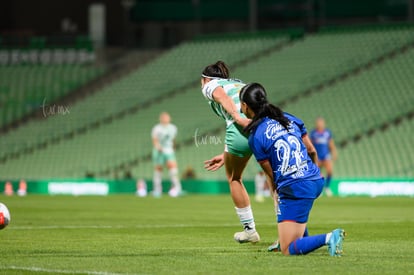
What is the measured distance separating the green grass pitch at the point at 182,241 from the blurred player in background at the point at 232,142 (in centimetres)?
36

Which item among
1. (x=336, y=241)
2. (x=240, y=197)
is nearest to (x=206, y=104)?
(x=240, y=197)

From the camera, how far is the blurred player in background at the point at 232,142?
12.9 metres

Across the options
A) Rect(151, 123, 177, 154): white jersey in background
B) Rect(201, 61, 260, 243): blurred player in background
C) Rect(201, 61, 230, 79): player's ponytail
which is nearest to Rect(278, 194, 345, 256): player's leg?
Rect(201, 61, 260, 243): blurred player in background

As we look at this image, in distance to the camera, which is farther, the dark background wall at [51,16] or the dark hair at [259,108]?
the dark background wall at [51,16]

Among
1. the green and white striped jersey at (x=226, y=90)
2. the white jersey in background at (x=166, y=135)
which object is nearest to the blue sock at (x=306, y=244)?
the green and white striped jersey at (x=226, y=90)

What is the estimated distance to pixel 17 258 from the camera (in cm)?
1112

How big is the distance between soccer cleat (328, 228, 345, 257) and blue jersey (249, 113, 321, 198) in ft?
2.17

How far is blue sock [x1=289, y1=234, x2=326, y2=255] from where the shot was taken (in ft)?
34.9

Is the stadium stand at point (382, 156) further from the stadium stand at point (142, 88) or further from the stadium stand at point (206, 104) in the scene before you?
the stadium stand at point (142, 88)

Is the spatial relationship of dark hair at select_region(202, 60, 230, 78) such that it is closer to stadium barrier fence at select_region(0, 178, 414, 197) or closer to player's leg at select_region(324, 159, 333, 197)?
player's leg at select_region(324, 159, 333, 197)

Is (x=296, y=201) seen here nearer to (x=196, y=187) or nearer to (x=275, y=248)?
(x=275, y=248)

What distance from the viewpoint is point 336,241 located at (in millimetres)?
10562

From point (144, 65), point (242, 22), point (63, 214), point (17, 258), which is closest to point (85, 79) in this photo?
point (144, 65)

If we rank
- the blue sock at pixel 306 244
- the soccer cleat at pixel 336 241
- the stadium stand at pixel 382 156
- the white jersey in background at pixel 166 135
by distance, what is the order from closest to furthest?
the soccer cleat at pixel 336 241 → the blue sock at pixel 306 244 → the white jersey in background at pixel 166 135 → the stadium stand at pixel 382 156
